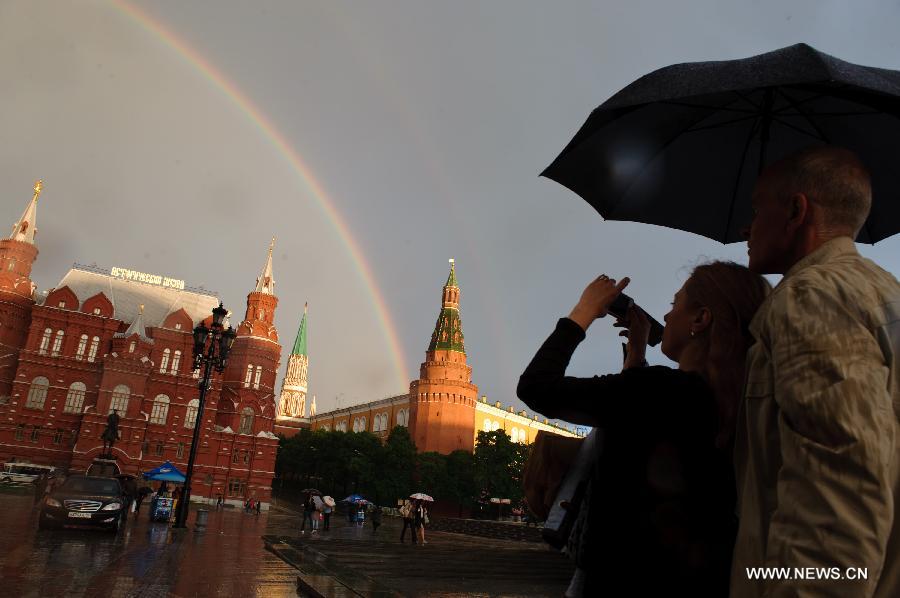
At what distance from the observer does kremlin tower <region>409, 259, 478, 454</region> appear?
71.9 meters

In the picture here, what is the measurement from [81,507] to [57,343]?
39287 mm

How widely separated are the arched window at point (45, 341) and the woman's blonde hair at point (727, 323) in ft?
180

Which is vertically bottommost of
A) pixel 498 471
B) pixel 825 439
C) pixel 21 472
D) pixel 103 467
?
pixel 21 472

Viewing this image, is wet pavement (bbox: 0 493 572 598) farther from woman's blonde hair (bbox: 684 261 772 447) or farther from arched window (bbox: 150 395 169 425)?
arched window (bbox: 150 395 169 425)

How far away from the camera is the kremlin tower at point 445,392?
71.9 metres

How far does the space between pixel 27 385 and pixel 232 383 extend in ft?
50.5

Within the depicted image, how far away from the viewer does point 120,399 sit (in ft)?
150

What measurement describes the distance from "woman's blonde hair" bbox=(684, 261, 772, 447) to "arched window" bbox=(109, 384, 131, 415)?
51224mm

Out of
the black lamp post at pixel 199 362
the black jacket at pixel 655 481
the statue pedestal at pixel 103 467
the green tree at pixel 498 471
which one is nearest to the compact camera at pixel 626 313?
the black jacket at pixel 655 481

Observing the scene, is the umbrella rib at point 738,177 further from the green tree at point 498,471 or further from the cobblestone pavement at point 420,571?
the green tree at point 498,471

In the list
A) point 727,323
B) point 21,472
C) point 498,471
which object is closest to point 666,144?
point 727,323

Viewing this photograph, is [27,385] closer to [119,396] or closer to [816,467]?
[119,396]

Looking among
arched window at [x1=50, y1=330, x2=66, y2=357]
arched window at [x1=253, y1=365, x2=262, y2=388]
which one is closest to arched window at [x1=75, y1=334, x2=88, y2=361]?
arched window at [x1=50, y1=330, x2=66, y2=357]

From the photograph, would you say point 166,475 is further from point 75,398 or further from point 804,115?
point 804,115
